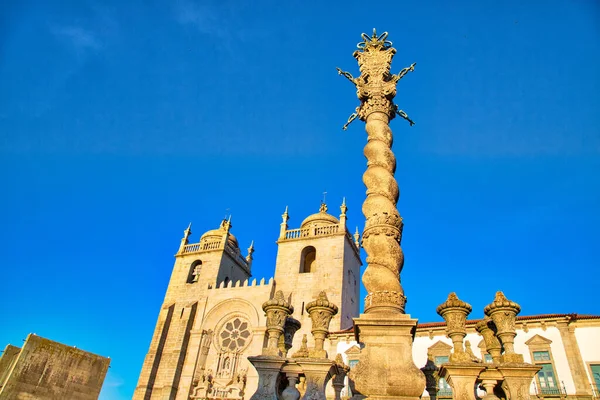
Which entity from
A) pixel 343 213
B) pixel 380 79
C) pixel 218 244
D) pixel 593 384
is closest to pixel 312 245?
pixel 343 213

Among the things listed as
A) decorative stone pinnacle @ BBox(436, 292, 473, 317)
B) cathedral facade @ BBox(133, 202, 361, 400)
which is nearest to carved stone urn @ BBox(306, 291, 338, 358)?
decorative stone pinnacle @ BBox(436, 292, 473, 317)

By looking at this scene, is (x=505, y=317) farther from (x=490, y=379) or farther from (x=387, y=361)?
(x=387, y=361)

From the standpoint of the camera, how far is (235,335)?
3000 cm

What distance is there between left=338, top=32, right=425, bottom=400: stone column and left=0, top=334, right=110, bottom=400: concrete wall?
16376mm

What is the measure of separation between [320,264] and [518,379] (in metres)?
24.8

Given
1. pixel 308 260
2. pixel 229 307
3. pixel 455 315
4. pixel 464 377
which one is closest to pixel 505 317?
pixel 455 315

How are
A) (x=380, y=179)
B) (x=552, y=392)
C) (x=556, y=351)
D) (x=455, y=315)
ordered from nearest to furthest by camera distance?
1. (x=455, y=315)
2. (x=380, y=179)
3. (x=552, y=392)
4. (x=556, y=351)

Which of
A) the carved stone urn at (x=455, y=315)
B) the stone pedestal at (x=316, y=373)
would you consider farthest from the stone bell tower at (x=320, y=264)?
the stone pedestal at (x=316, y=373)

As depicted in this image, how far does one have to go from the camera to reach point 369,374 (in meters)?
7.16

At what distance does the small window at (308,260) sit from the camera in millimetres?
33031

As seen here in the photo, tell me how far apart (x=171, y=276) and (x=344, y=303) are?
55.7 ft

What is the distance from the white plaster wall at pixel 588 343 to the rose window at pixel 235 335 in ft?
68.0

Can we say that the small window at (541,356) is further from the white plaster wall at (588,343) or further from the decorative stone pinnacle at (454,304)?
the decorative stone pinnacle at (454,304)

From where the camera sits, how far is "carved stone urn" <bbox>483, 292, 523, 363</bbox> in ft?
24.1
